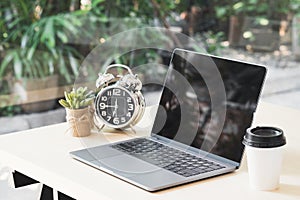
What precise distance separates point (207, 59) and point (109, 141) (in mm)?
344

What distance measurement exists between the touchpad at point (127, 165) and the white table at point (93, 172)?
34 millimetres

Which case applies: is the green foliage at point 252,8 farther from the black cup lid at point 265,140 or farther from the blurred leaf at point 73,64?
the black cup lid at point 265,140

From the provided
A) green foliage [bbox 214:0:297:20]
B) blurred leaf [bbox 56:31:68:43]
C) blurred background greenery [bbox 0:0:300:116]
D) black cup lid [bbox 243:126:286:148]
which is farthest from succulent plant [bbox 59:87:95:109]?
green foliage [bbox 214:0:297:20]

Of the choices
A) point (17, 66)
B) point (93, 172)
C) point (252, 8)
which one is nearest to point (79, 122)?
point (93, 172)

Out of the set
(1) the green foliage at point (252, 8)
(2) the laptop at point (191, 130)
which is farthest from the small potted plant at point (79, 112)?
(1) the green foliage at point (252, 8)

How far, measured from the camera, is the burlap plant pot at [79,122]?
164cm

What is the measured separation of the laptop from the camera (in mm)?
1377

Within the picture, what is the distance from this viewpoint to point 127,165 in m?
1.42

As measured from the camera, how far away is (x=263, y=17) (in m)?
3.69

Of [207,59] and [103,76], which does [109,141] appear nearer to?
[103,76]

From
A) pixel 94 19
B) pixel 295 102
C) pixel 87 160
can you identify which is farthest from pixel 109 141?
pixel 295 102

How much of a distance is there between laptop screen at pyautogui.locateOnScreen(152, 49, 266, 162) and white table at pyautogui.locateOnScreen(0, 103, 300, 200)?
0.08 m

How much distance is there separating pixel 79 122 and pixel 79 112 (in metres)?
0.03

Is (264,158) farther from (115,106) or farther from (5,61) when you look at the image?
(5,61)
